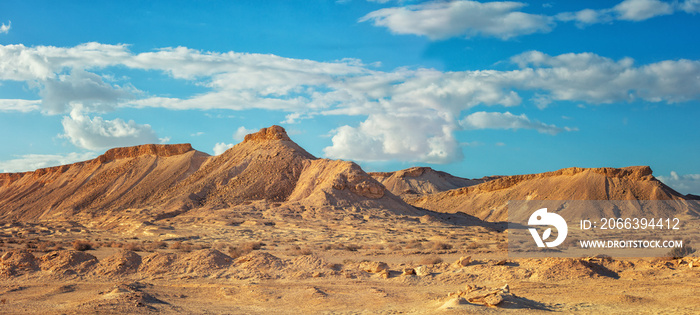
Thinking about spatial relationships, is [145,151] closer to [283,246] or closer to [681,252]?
[283,246]

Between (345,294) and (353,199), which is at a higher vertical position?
(353,199)

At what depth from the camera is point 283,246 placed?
26422 mm

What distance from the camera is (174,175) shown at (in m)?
59.9

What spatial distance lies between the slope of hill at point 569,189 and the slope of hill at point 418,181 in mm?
30058

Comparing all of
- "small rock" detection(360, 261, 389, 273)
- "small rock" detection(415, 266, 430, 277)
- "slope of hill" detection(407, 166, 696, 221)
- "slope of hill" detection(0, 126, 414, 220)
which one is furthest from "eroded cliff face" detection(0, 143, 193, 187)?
"small rock" detection(415, 266, 430, 277)

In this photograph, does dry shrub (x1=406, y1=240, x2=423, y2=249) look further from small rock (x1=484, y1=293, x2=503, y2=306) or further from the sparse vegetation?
small rock (x1=484, y1=293, x2=503, y2=306)

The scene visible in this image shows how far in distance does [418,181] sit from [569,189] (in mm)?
44912

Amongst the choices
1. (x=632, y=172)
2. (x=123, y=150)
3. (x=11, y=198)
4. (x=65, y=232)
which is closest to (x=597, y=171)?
(x=632, y=172)

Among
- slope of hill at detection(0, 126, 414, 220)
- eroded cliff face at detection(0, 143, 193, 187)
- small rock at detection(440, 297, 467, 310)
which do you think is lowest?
small rock at detection(440, 297, 467, 310)

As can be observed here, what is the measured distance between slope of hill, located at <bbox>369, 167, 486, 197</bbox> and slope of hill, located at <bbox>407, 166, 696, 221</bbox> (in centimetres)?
3006

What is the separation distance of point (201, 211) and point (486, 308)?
36.4 metres

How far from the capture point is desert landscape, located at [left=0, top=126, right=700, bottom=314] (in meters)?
12.9

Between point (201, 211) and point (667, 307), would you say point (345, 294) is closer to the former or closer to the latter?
point (667, 307)

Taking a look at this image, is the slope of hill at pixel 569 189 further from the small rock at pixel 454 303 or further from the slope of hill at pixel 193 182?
the small rock at pixel 454 303
